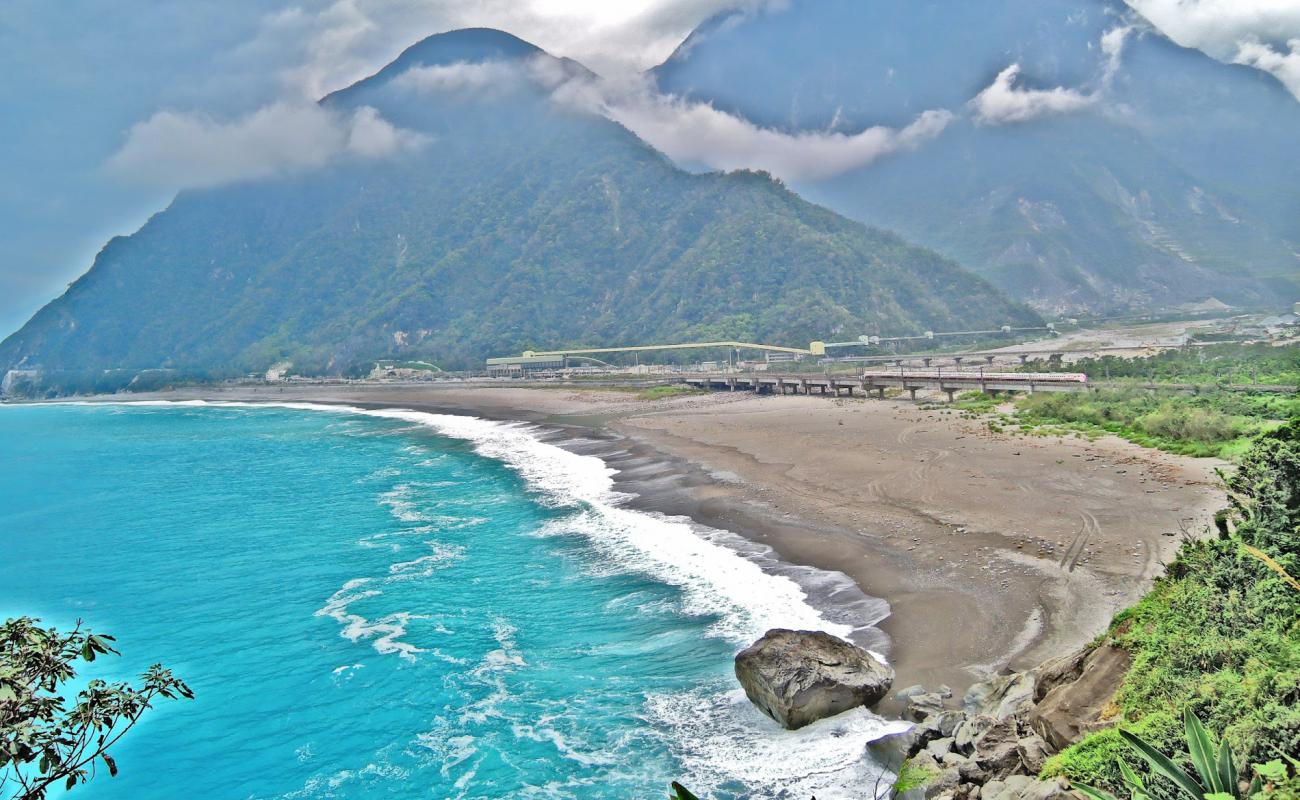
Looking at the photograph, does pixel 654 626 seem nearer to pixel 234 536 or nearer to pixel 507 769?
pixel 507 769

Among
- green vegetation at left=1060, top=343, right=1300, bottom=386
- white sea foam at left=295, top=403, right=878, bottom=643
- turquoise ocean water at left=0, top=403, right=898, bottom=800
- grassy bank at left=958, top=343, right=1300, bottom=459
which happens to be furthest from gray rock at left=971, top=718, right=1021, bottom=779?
green vegetation at left=1060, top=343, right=1300, bottom=386

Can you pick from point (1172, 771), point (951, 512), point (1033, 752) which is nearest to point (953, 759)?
point (1033, 752)

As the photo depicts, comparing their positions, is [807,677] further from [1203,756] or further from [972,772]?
[1203,756]

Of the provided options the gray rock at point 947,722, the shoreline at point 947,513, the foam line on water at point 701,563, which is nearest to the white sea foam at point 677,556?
the foam line on water at point 701,563

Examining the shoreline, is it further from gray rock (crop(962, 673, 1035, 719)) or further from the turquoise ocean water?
the turquoise ocean water

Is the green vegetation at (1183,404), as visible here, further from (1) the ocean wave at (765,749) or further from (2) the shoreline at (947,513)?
(1) the ocean wave at (765,749)
